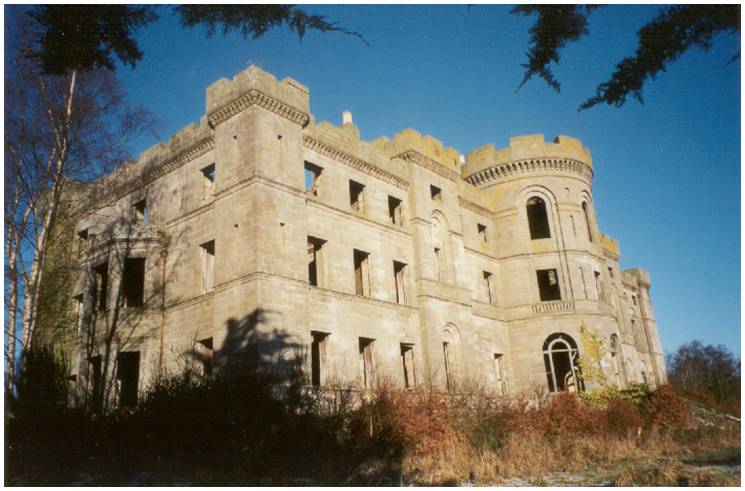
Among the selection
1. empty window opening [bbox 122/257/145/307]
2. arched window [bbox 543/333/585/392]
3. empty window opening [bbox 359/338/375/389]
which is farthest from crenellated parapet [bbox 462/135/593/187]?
empty window opening [bbox 122/257/145/307]

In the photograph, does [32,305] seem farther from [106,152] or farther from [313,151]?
[313,151]

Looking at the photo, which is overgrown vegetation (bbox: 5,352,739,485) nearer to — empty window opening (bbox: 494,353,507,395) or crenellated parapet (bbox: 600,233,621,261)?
empty window opening (bbox: 494,353,507,395)

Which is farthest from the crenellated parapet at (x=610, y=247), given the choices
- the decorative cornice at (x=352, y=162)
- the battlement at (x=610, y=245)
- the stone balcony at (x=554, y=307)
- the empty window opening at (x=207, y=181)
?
the empty window opening at (x=207, y=181)

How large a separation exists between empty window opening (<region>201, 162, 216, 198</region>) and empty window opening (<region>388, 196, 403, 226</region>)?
24.1 feet

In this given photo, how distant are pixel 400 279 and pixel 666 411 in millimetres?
10895

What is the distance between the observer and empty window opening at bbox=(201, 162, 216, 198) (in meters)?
20.5

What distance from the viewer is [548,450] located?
45.3ft

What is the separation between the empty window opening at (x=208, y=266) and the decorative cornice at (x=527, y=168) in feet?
52.6

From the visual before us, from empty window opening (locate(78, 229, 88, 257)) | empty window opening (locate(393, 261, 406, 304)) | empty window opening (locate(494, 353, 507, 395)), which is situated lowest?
empty window opening (locate(494, 353, 507, 395))

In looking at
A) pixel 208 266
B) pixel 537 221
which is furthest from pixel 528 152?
pixel 208 266

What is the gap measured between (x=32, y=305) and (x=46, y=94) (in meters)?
5.37

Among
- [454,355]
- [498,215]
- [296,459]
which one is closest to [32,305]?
[296,459]

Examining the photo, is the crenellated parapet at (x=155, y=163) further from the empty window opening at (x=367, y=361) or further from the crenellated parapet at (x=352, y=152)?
the empty window opening at (x=367, y=361)

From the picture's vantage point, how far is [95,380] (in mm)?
19531
